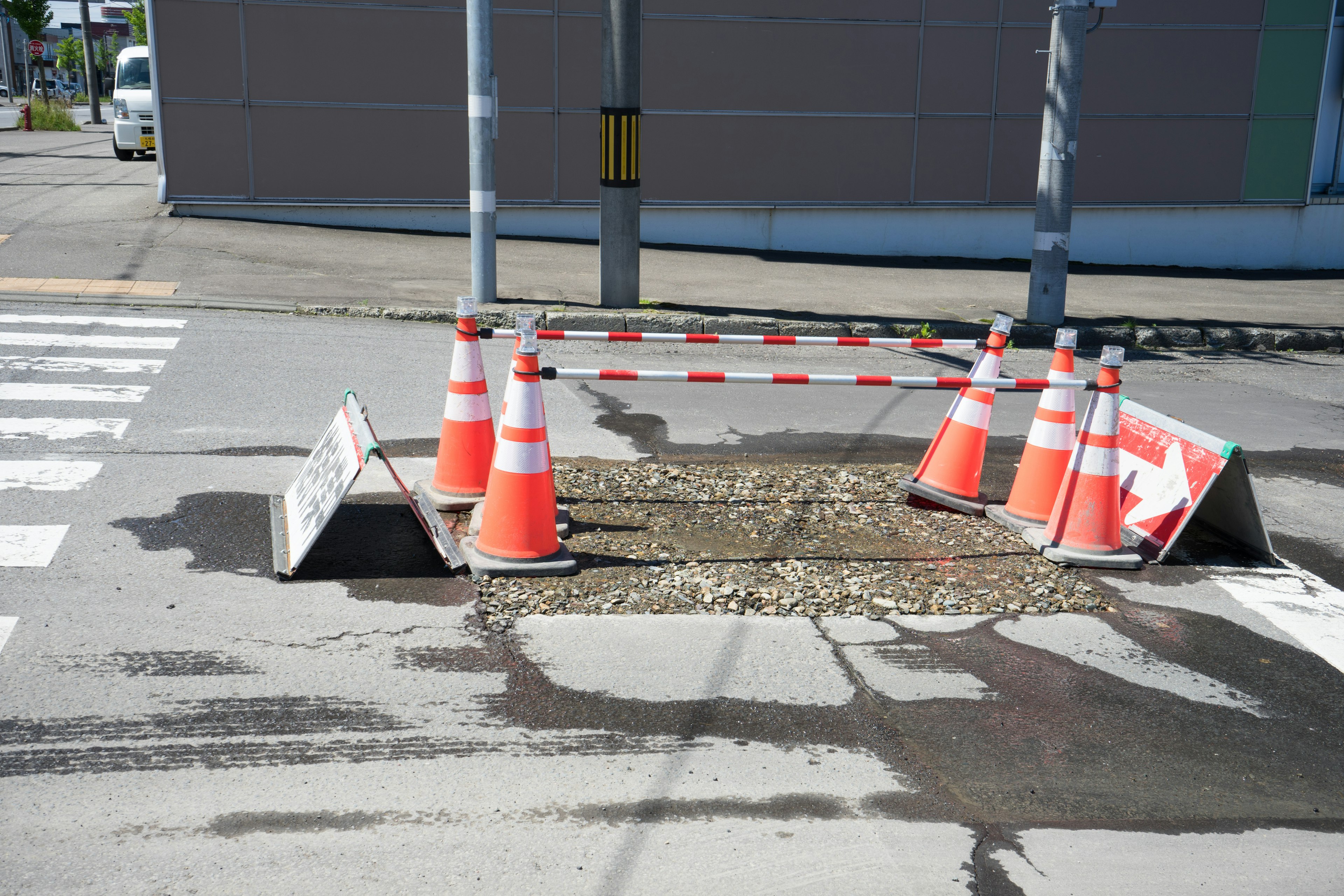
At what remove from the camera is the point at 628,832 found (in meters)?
3.42

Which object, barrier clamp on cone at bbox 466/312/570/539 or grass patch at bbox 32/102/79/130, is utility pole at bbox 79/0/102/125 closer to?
grass patch at bbox 32/102/79/130

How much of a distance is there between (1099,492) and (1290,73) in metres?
15.0

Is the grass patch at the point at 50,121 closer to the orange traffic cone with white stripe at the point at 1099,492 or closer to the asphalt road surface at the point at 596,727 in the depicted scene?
the asphalt road surface at the point at 596,727

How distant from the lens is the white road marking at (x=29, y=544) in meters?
5.21

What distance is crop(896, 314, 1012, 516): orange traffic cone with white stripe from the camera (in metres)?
6.56

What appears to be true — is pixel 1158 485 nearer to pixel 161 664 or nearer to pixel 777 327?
pixel 161 664

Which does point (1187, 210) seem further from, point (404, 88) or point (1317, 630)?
point (1317, 630)

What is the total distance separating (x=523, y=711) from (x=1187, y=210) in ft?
55.1

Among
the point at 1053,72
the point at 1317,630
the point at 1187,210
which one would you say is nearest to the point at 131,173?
the point at 1053,72

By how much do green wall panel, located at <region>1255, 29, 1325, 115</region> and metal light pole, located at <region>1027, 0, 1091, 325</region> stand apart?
7766 millimetres

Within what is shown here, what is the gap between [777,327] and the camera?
1170 centimetres

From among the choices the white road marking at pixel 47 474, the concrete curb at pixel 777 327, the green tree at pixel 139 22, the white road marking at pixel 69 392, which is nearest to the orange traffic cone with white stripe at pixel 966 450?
the white road marking at pixel 47 474

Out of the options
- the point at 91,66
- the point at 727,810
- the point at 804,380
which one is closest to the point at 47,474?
the point at 804,380

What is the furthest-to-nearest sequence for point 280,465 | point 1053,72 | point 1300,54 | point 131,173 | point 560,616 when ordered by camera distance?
1. point 131,173
2. point 1300,54
3. point 1053,72
4. point 280,465
5. point 560,616
